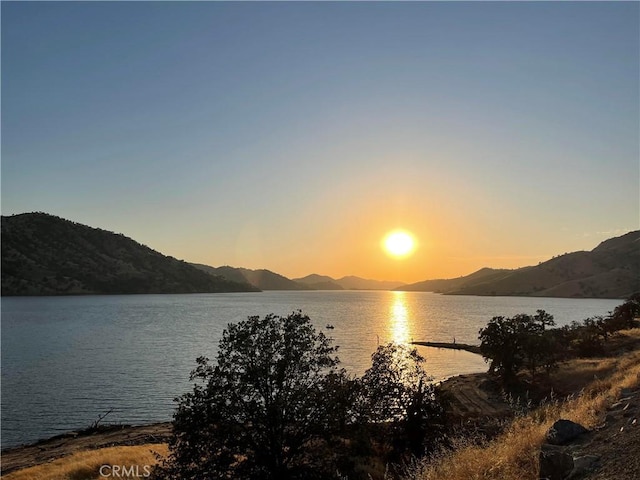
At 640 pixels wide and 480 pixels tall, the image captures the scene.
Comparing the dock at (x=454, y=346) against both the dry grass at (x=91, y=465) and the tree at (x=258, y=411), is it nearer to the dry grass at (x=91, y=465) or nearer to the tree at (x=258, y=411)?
the dry grass at (x=91, y=465)

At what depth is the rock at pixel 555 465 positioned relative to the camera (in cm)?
838

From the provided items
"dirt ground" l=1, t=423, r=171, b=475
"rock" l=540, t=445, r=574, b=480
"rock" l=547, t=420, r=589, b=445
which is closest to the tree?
"rock" l=547, t=420, r=589, b=445

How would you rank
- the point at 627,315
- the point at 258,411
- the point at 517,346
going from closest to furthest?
1. the point at 258,411
2. the point at 517,346
3. the point at 627,315

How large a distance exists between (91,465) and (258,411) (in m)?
17.3

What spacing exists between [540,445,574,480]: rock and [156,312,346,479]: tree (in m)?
12.3

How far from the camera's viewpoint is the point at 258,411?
20.8m

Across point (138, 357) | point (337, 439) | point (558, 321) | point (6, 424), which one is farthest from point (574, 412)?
point (558, 321)

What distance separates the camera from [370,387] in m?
31.9

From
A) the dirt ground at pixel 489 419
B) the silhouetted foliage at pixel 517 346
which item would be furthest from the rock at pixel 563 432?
the silhouetted foliage at pixel 517 346

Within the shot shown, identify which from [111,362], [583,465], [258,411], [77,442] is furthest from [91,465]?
[111,362]

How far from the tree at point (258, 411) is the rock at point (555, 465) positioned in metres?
12.3

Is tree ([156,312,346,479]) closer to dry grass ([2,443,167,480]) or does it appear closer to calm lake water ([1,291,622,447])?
dry grass ([2,443,167,480])

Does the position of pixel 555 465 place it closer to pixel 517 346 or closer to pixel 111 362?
pixel 517 346

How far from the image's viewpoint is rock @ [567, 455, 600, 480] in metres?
8.22
